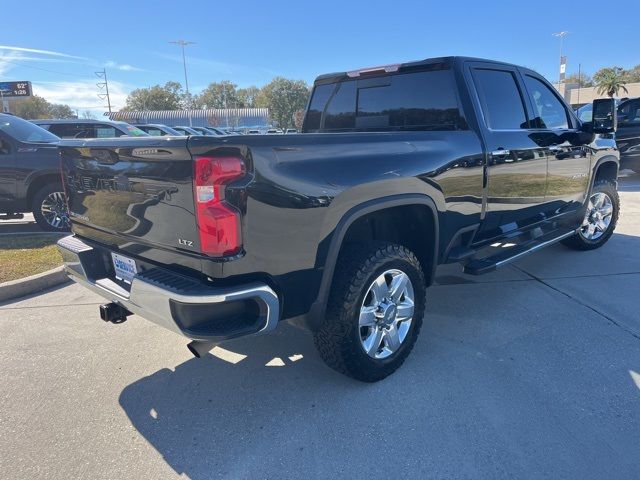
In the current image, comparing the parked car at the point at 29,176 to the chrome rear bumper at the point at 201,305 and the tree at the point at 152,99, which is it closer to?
the chrome rear bumper at the point at 201,305

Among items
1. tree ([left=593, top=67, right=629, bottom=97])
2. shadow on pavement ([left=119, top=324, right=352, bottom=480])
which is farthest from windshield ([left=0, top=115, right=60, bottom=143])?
tree ([left=593, top=67, right=629, bottom=97])

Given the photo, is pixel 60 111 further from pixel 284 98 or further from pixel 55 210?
pixel 55 210

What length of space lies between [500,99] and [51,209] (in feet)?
20.4

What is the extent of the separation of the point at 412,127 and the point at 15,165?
227 inches

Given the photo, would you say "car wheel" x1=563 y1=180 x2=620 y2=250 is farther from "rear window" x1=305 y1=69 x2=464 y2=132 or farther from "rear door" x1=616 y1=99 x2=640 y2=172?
"rear door" x1=616 y1=99 x2=640 y2=172

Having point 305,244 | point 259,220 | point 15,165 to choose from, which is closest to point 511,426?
point 305,244

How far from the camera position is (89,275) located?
2973 millimetres

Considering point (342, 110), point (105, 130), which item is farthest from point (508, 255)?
point (105, 130)

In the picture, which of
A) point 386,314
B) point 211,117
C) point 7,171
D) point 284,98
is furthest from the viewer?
point 284,98

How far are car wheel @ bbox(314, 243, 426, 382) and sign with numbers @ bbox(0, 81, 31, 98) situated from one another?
243ft

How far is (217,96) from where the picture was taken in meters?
102

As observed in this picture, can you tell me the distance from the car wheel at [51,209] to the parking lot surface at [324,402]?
3.05m

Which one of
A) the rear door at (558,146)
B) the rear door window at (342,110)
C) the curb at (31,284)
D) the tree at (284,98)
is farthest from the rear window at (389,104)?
the tree at (284,98)

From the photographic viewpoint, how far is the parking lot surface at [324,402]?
2330 mm
